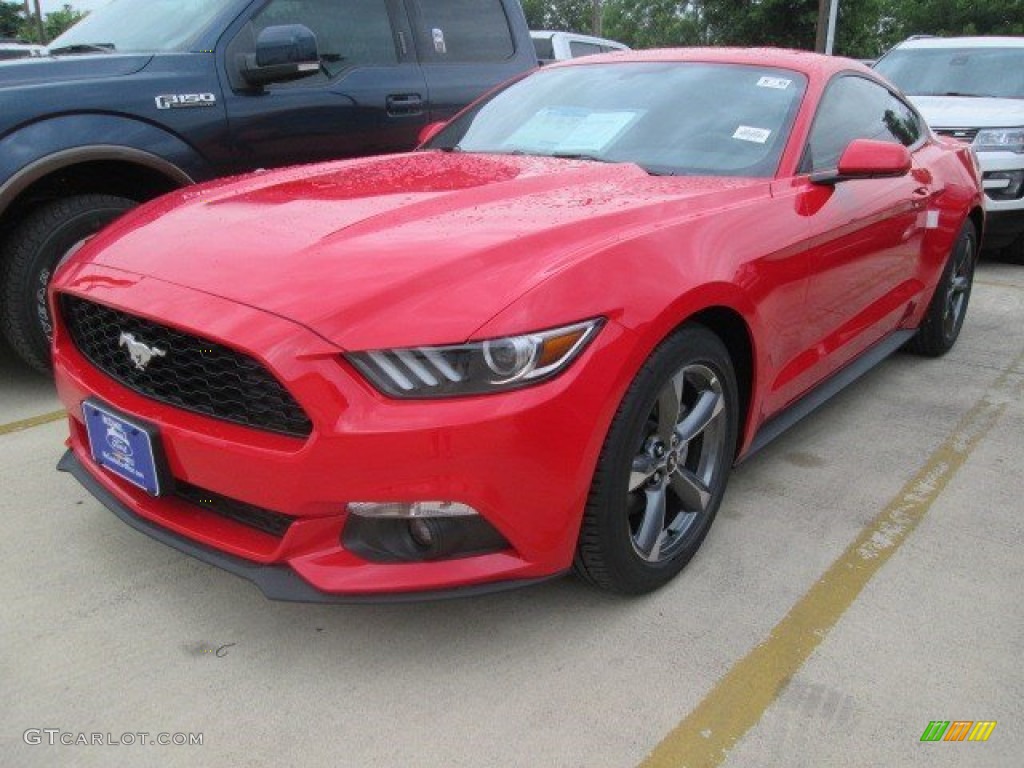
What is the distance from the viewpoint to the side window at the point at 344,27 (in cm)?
432

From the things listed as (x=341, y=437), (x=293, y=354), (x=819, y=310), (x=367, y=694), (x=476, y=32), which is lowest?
(x=367, y=694)

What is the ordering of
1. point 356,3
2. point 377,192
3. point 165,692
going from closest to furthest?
point 165,692
point 377,192
point 356,3

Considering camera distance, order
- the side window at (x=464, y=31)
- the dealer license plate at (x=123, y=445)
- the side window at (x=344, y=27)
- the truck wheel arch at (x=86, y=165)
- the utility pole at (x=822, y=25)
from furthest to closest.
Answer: the utility pole at (x=822, y=25) < the side window at (x=464, y=31) < the side window at (x=344, y=27) < the truck wheel arch at (x=86, y=165) < the dealer license plate at (x=123, y=445)

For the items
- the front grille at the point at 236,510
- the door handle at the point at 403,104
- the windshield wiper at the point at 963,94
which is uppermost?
the door handle at the point at 403,104

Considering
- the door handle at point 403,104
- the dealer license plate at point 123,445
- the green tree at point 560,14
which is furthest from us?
the green tree at point 560,14

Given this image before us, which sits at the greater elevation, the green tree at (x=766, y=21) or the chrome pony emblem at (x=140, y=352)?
the green tree at (x=766, y=21)

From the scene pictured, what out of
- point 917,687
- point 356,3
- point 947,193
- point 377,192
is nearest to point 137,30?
point 356,3

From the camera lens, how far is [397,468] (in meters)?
1.85

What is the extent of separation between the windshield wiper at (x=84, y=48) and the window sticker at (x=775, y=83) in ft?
9.72

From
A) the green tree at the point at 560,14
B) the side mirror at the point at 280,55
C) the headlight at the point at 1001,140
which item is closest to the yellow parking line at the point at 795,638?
the side mirror at the point at 280,55

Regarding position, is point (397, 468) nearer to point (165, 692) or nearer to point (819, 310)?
point (165, 692)

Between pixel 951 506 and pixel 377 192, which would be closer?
pixel 377 192

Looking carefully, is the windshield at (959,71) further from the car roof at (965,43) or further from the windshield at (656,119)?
the windshield at (656,119)

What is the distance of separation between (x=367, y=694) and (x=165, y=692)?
47 cm
